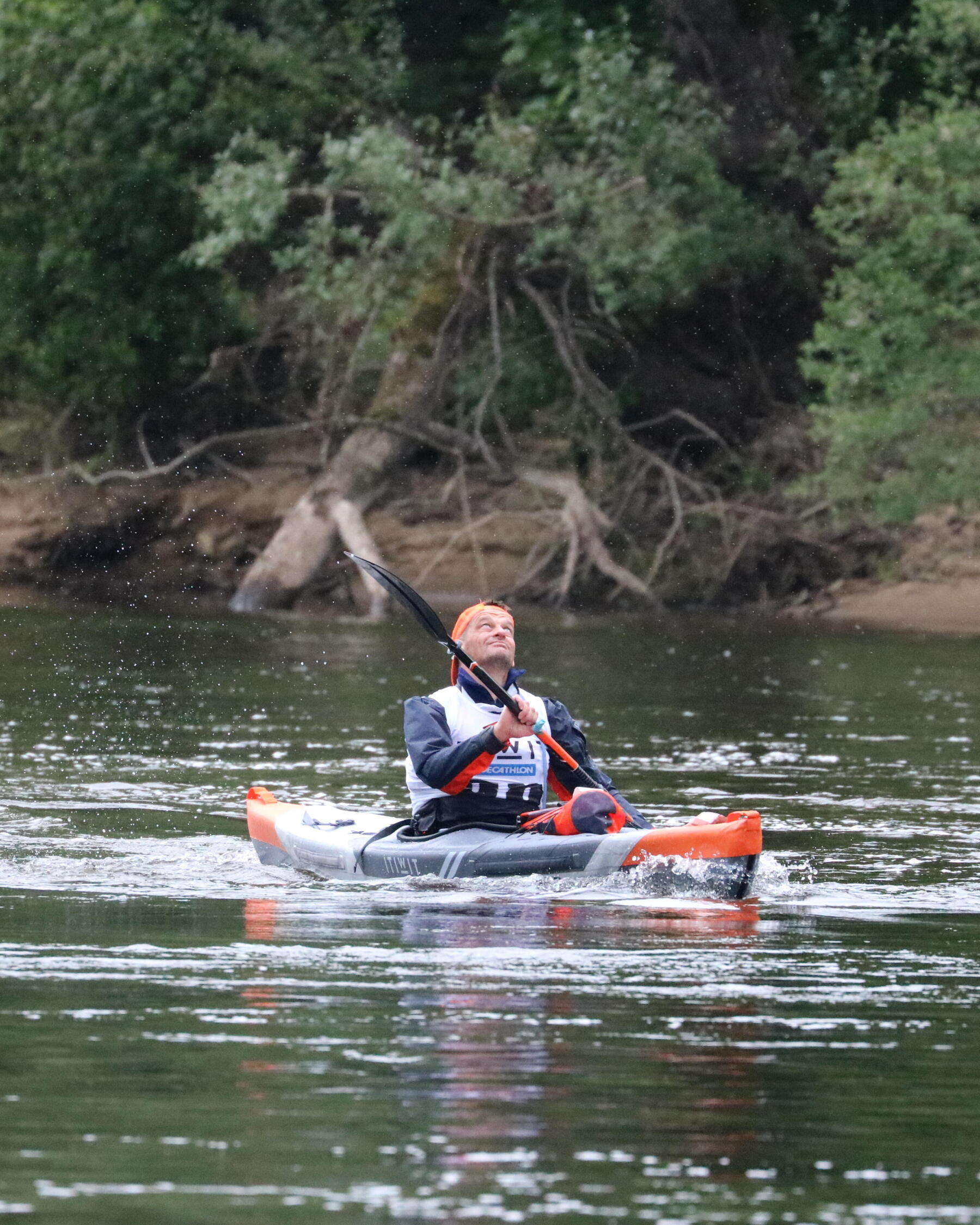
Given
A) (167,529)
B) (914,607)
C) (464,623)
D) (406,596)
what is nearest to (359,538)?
(167,529)

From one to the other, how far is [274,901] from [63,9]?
21.8 meters

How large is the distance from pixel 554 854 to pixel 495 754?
439mm

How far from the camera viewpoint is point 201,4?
95.1 feet

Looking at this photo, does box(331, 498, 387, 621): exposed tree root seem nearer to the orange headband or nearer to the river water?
the river water

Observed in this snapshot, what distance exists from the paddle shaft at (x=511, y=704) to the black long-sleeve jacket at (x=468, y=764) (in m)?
0.04

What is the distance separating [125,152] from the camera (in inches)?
1099

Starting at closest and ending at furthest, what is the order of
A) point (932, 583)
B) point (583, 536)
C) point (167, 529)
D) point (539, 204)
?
point (583, 536)
point (932, 583)
point (539, 204)
point (167, 529)

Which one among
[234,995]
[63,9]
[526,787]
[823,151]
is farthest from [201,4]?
[234,995]

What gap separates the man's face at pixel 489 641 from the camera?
27.5ft

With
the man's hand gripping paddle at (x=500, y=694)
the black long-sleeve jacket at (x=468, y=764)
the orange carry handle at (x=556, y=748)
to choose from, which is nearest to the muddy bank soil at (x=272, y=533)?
the man's hand gripping paddle at (x=500, y=694)

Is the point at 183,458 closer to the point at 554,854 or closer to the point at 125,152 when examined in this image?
the point at 125,152

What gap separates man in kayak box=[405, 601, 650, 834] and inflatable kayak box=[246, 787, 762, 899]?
0.38 ft

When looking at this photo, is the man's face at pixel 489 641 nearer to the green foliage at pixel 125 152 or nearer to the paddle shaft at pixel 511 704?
the paddle shaft at pixel 511 704

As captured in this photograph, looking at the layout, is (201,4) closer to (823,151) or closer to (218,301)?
(218,301)
